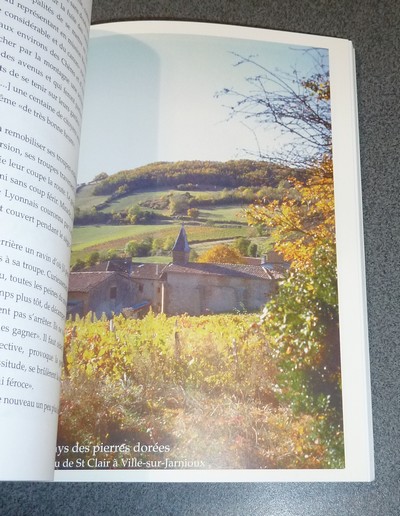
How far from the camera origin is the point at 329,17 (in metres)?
1.22

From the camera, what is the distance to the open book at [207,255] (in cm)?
96

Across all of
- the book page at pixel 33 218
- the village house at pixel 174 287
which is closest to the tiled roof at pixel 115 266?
the village house at pixel 174 287

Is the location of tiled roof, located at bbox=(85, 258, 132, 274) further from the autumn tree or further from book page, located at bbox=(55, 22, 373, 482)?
the autumn tree

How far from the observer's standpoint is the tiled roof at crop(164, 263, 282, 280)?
1.02 metres

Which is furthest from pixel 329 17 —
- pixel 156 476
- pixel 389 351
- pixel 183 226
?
pixel 156 476

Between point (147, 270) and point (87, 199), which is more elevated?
point (87, 199)

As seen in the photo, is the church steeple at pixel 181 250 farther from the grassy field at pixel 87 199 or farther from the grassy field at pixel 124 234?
the grassy field at pixel 87 199

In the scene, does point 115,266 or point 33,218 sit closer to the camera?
point 33,218

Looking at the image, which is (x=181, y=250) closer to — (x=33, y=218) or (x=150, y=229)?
(x=150, y=229)

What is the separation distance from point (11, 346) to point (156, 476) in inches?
13.7

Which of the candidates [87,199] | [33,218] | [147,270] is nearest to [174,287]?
[147,270]

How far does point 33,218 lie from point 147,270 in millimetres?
297

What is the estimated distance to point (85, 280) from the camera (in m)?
1.01

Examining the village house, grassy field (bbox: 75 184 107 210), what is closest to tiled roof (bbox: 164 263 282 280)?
the village house
